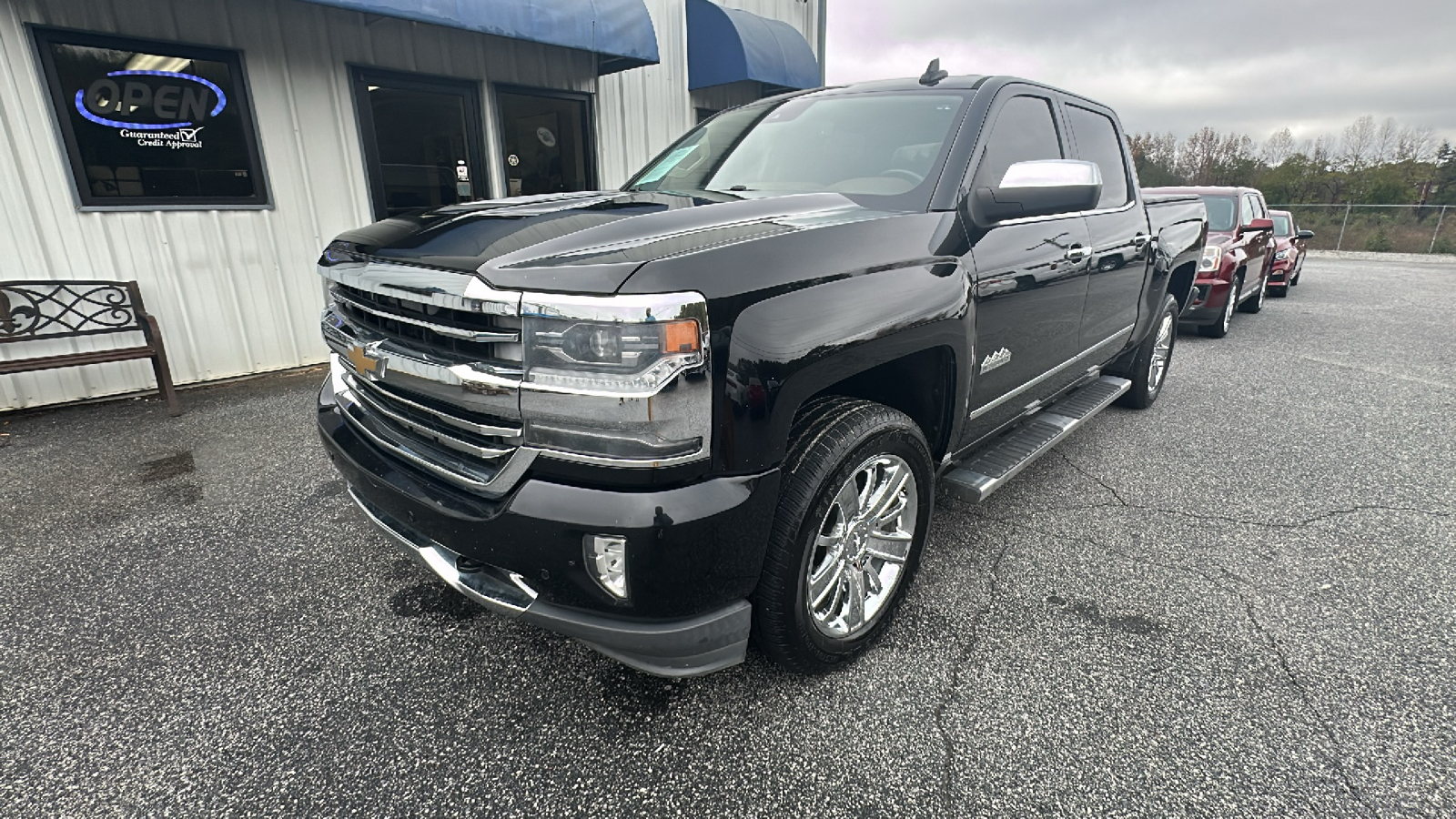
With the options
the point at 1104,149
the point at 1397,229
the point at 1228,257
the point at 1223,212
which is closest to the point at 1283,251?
the point at 1223,212

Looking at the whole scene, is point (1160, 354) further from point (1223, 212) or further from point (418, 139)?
point (418, 139)

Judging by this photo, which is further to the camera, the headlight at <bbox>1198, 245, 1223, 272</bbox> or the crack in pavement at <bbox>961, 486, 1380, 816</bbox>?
the headlight at <bbox>1198, 245, 1223, 272</bbox>

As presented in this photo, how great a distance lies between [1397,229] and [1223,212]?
26.3 m

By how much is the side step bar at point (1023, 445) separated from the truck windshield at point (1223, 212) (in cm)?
581

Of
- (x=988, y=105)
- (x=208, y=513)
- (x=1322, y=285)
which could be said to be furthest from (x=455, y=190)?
(x=1322, y=285)

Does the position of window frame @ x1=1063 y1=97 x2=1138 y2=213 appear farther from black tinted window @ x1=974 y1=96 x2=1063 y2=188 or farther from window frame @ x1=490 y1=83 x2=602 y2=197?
window frame @ x1=490 y1=83 x2=602 y2=197

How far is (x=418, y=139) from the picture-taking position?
6539mm

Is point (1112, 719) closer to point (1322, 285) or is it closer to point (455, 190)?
point (455, 190)

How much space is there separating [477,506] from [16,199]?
5595 millimetres

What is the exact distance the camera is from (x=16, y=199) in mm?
4812

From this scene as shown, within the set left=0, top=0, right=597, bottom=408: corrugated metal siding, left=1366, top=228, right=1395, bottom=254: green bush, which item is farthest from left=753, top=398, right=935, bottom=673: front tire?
left=1366, top=228, right=1395, bottom=254: green bush

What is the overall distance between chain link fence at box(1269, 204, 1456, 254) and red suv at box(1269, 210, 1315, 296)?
58.9ft

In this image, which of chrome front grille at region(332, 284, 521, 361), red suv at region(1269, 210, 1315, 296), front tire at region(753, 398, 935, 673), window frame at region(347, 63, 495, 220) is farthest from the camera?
red suv at region(1269, 210, 1315, 296)

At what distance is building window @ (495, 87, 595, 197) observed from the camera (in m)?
7.16
